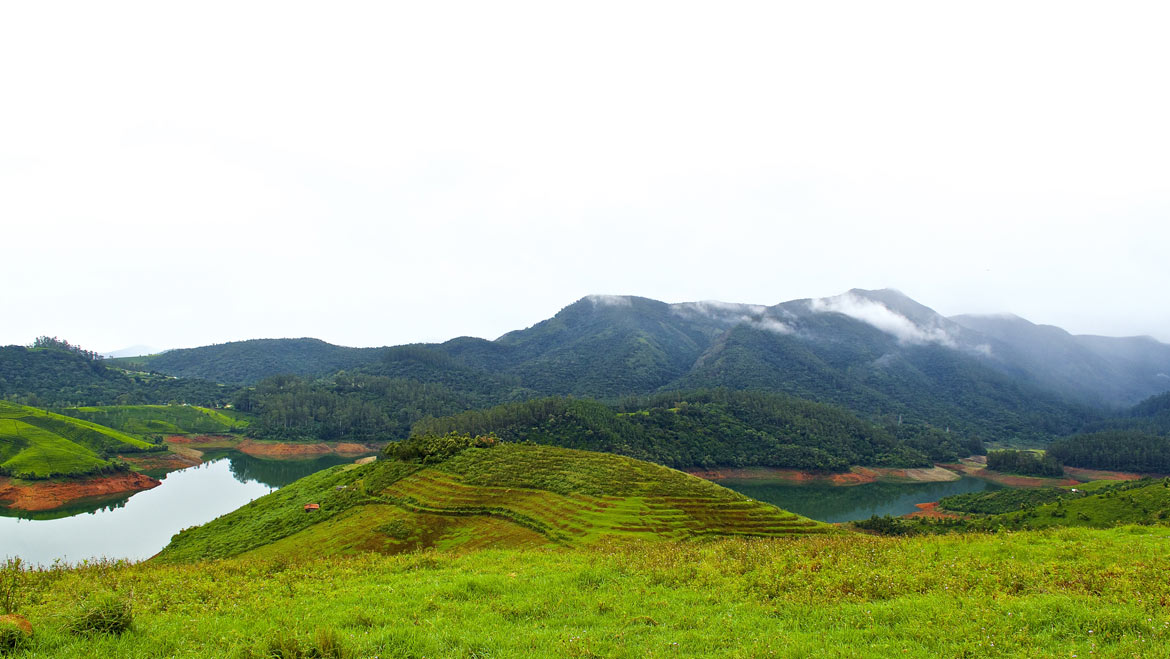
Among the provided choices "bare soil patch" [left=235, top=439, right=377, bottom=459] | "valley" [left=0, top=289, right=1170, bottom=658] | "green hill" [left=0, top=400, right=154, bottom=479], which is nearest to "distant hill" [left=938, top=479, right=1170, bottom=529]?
"valley" [left=0, top=289, right=1170, bottom=658]

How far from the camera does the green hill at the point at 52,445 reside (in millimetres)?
87250

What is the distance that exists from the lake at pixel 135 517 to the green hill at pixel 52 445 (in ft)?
36.0

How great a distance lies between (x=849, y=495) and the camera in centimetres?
11931

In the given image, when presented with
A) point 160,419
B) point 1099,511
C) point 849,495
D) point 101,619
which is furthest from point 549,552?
point 160,419

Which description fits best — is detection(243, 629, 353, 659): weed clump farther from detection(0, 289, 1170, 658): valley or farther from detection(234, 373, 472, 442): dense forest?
detection(234, 373, 472, 442): dense forest

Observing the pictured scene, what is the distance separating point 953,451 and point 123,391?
31259 cm

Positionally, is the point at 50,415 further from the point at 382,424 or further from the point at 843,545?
the point at 843,545

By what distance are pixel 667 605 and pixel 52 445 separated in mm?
135533

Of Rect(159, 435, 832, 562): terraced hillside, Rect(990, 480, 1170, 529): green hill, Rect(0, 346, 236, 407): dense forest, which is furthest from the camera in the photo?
Rect(0, 346, 236, 407): dense forest

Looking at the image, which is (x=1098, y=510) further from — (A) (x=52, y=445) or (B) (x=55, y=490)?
(A) (x=52, y=445)

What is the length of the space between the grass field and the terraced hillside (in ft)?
400

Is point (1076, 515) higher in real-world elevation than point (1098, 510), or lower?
lower

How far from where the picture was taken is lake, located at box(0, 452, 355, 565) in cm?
5409

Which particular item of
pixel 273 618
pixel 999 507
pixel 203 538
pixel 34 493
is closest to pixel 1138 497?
pixel 999 507
